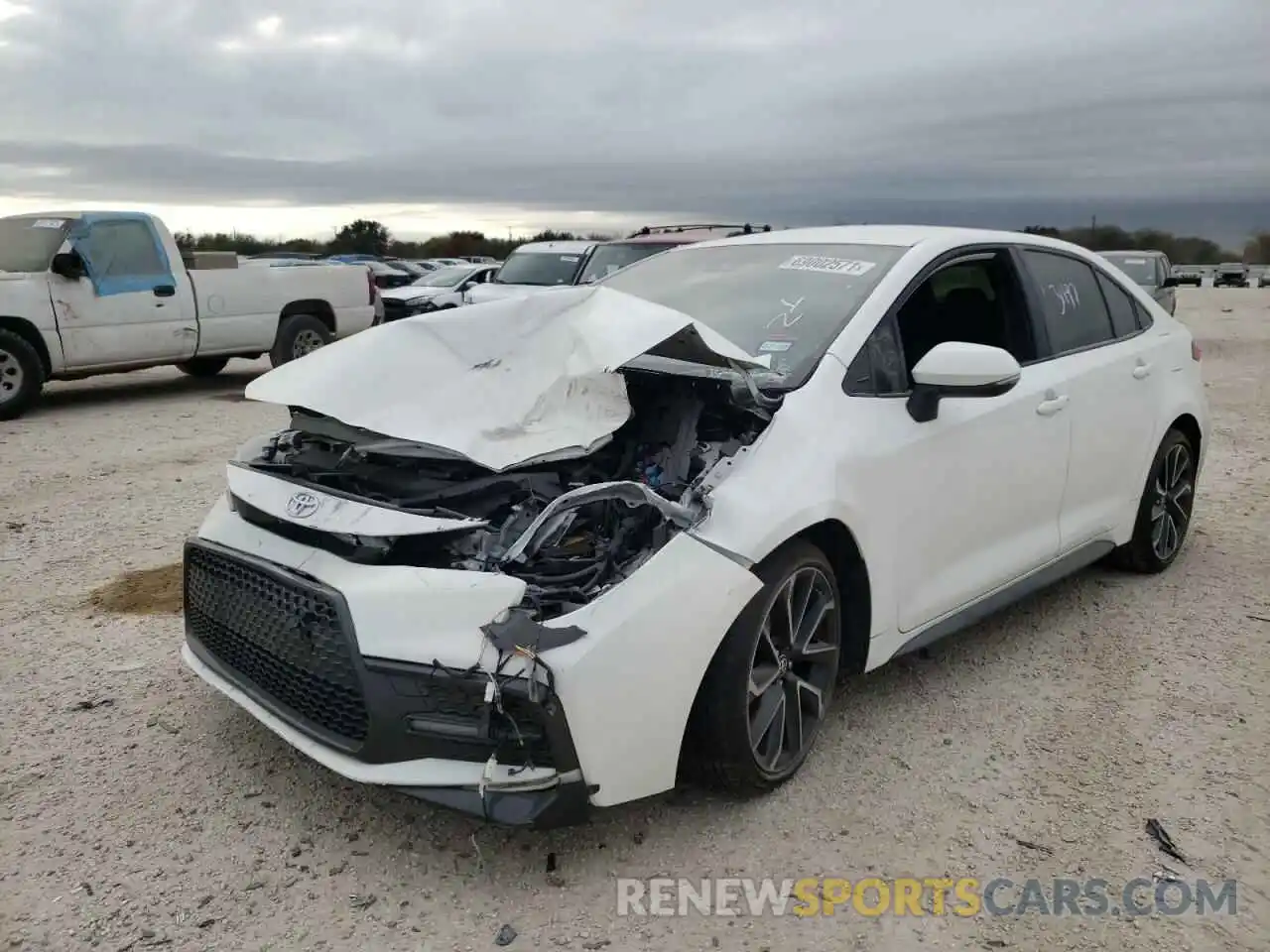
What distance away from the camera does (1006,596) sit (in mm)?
4195

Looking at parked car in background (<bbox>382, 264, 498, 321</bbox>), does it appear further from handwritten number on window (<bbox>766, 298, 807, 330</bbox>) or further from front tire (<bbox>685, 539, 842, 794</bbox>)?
front tire (<bbox>685, 539, 842, 794</bbox>)

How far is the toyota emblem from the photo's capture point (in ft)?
10.1

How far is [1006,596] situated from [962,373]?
1.14 meters

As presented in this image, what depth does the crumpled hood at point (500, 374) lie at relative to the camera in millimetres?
3232

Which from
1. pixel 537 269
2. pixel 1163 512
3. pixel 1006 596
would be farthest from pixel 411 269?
pixel 1006 596

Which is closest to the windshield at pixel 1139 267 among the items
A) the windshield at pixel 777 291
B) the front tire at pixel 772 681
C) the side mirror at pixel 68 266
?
the windshield at pixel 777 291

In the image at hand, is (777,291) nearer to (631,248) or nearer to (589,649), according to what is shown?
(589,649)

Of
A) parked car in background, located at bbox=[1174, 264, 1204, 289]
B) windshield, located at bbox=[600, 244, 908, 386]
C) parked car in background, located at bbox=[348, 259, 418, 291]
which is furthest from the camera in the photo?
parked car in background, located at bbox=[1174, 264, 1204, 289]

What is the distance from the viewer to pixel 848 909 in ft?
9.11

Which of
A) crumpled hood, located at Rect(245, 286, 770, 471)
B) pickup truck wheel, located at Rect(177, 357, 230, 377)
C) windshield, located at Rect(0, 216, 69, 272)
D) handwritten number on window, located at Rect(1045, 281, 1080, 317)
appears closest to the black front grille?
crumpled hood, located at Rect(245, 286, 770, 471)

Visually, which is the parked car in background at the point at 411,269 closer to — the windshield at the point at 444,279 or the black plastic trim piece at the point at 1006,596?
the windshield at the point at 444,279

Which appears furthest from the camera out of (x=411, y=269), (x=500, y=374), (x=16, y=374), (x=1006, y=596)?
(x=411, y=269)

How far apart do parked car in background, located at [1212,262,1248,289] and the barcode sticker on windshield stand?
193ft

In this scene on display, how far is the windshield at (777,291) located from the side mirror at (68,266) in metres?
7.80
